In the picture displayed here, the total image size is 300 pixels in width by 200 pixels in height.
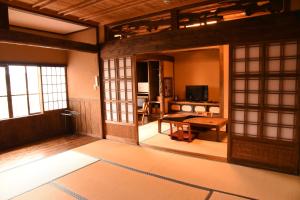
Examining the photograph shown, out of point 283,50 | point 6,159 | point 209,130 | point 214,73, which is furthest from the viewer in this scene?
point 214,73

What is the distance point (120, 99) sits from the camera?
521cm

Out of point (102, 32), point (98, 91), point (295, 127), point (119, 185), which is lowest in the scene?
point (119, 185)

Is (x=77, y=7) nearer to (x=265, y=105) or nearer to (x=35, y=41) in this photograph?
(x=35, y=41)

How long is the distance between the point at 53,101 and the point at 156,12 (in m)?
4.09

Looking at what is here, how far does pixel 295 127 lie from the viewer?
3.17 metres

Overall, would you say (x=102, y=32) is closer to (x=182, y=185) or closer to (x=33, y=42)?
(x=33, y=42)

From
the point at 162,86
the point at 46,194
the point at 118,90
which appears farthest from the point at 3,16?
the point at 162,86

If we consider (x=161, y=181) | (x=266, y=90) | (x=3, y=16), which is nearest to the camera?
(x=161, y=181)

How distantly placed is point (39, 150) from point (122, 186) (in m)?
2.82

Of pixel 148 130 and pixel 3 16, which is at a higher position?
pixel 3 16

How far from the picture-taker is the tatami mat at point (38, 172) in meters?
3.06

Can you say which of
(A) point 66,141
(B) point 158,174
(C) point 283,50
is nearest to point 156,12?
(C) point 283,50

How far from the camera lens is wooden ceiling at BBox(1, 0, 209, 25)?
3.68 metres

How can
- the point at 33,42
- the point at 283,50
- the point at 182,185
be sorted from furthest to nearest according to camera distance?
1. the point at 33,42
2. the point at 283,50
3. the point at 182,185
